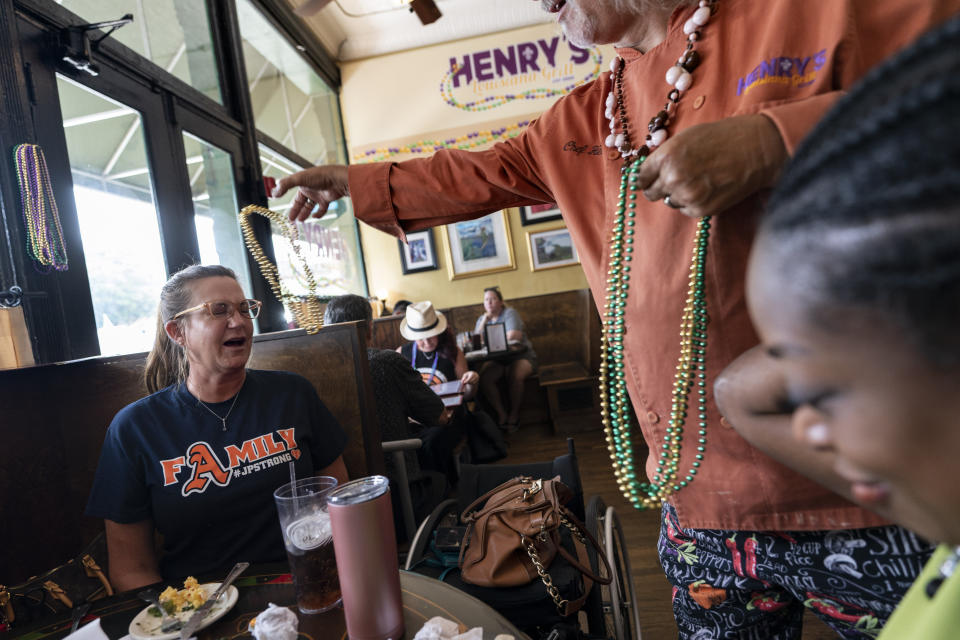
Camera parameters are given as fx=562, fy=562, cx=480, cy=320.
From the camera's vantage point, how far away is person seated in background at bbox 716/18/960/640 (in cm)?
21

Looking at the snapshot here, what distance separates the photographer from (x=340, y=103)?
272 inches

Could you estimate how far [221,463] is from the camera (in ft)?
4.83

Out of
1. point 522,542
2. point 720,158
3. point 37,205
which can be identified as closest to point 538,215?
point 37,205

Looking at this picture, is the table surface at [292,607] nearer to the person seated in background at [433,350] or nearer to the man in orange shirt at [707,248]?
the man in orange shirt at [707,248]

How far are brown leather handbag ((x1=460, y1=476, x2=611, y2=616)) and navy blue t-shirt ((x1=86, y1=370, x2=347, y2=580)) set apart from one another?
1.68 feet

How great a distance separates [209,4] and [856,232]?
4.61m

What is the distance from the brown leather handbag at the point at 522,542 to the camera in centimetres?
139

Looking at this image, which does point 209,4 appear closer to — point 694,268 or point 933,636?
point 694,268

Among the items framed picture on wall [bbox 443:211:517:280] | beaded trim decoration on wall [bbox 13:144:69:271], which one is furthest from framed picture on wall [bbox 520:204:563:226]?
beaded trim decoration on wall [bbox 13:144:69:271]

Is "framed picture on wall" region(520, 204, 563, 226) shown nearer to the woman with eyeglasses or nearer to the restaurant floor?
the restaurant floor

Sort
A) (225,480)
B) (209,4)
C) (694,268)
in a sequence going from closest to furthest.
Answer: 1. (694,268)
2. (225,480)
3. (209,4)

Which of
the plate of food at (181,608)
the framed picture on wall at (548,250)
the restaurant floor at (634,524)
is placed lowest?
the restaurant floor at (634,524)

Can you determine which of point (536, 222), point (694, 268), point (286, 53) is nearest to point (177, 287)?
point (694, 268)

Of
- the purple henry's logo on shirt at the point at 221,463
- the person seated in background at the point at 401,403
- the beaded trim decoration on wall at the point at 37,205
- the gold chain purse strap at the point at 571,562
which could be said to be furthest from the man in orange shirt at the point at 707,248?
the person seated in background at the point at 401,403
